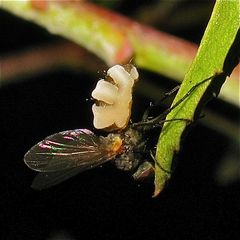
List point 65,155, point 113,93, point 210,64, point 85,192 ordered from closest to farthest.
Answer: point 210,64 → point 113,93 → point 65,155 → point 85,192

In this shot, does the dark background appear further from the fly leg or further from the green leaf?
the green leaf

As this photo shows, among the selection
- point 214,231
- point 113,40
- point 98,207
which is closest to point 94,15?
point 113,40

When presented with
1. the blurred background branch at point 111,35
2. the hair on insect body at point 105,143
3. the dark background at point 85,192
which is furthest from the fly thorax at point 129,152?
the dark background at point 85,192

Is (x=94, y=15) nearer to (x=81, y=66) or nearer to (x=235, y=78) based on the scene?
(x=235, y=78)

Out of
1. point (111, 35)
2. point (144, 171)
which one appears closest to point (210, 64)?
point (144, 171)

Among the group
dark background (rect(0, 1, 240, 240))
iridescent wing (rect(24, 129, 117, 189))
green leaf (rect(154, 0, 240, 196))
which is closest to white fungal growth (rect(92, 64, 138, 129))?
iridescent wing (rect(24, 129, 117, 189))

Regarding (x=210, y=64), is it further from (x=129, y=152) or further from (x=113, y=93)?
(x=129, y=152)
